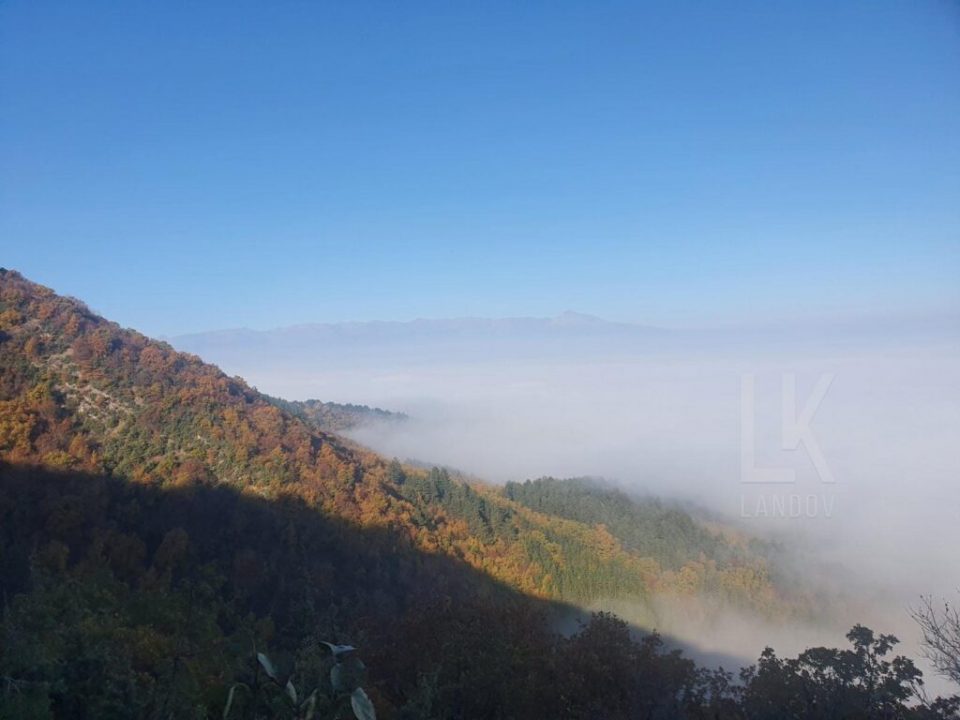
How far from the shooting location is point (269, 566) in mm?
24547

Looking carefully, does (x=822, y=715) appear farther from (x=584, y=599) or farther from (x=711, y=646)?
(x=711, y=646)

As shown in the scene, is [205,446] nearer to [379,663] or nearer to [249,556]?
[249,556]

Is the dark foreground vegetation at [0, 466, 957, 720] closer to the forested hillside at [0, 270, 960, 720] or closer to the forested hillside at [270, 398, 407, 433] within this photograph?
the forested hillside at [0, 270, 960, 720]

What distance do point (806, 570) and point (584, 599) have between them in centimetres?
3589

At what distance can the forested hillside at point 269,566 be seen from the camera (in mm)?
7359

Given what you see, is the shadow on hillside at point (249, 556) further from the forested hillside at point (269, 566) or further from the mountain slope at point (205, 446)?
the mountain slope at point (205, 446)

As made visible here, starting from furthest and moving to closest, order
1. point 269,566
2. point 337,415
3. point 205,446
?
point 337,415 → point 205,446 → point 269,566

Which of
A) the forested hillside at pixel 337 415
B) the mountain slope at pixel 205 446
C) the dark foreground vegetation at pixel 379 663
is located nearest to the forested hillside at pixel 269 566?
the dark foreground vegetation at pixel 379 663

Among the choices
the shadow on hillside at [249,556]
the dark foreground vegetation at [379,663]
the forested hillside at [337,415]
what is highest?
the forested hillside at [337,415]

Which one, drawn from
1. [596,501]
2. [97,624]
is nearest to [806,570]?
[596,501]

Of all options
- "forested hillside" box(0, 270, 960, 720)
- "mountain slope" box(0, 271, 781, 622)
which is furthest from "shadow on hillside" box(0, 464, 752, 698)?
"mountain slope" box(0, 271, 781, 622)

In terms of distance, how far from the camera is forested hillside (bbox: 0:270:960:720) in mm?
7359

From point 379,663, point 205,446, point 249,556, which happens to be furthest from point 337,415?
point 379,663

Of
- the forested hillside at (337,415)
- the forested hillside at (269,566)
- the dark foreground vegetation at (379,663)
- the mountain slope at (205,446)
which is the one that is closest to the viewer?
the dark foreground vegetation at (379,663)
